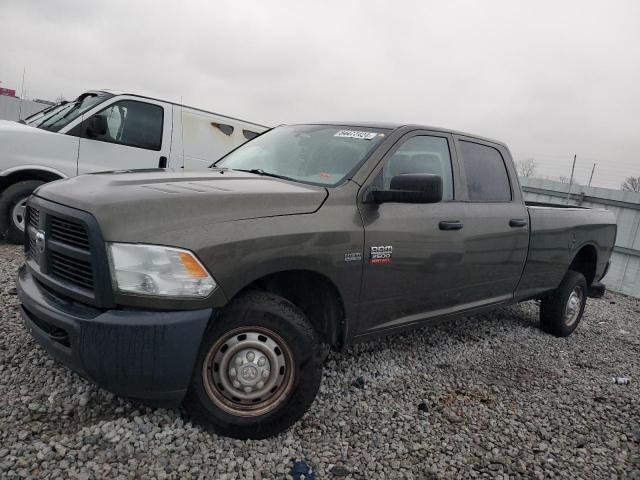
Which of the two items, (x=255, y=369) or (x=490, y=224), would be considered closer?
(x=255, y=369)

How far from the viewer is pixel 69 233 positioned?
2209mm

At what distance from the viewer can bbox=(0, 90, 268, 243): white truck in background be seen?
5.50 metres

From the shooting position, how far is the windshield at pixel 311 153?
300 centimetres

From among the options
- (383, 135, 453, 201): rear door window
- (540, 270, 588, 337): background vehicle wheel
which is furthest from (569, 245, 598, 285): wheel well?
(383, 135, 453, 201): rear door window

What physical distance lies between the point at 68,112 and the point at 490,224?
17.6 ft

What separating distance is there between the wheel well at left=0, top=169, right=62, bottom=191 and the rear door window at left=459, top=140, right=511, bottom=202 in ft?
15.8

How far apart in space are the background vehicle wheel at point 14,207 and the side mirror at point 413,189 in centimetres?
463

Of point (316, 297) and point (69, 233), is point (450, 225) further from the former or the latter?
point (69, 233)

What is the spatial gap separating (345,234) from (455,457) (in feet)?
4.49

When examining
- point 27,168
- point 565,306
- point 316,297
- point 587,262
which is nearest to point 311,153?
point 316,297

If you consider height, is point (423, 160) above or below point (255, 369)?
above

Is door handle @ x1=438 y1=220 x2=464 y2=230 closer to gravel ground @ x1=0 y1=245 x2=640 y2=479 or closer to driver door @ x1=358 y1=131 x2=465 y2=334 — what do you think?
driver door @ x1=358 y1=131 x2=465 y2=334

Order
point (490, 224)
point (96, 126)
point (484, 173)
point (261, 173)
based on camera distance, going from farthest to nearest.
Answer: point (96, 126), point (484, 173), point (490, 224), point (261, 173)

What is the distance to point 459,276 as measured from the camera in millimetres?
3443
